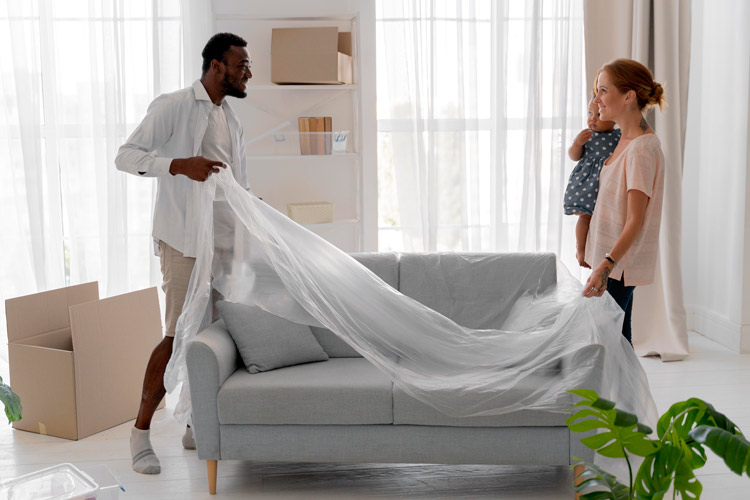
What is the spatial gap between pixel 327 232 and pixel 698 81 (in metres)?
2.54

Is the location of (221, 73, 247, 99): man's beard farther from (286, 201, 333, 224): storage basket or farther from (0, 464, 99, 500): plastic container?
(0, 464, 99, 500): plastic container

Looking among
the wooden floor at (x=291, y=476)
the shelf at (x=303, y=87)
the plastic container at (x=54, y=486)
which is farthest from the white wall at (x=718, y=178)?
the plastic container at (x=54, y=486)

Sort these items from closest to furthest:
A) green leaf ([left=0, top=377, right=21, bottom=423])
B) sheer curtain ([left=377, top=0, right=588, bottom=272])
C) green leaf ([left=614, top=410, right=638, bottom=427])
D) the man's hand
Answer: green leaf ([left=614, top=410, right=638, bottom=427]), green leaf ([left=0, top=377, right=21, bottom=423]), the man's hand, sheer curtain ([left=377, top=0, right=588, bottom=272])

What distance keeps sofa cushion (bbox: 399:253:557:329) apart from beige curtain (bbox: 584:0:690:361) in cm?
159

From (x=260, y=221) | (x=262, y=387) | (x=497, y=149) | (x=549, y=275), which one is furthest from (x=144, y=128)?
(x=497, y=149)

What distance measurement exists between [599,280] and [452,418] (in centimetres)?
67

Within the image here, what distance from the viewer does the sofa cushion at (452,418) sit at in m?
2.63

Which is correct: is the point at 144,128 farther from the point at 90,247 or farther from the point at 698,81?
the point at 698,81

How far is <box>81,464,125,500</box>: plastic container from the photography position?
215 centimetres

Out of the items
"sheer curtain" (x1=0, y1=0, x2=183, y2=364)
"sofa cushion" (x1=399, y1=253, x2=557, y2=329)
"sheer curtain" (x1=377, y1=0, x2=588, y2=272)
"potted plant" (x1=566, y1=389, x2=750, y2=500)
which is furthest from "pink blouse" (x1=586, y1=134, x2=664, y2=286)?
"sheer curtain" (x1=0, y1=0, x2=183, y2=364)

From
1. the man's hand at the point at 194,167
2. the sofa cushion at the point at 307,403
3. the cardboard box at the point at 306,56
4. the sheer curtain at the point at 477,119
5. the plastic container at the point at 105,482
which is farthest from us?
the sheer curtain at the point at 477,119

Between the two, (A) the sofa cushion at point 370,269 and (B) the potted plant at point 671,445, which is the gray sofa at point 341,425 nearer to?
(A) the sofa cushion at point 370,269

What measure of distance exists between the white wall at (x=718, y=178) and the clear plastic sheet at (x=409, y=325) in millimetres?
1950

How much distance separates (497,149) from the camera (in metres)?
4.57
